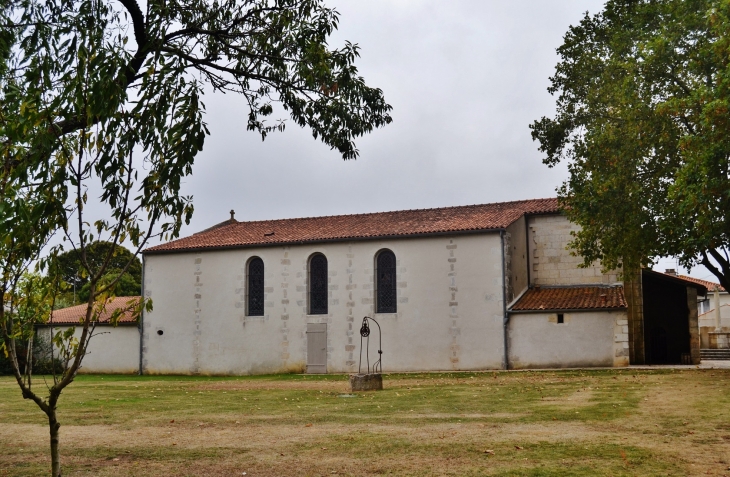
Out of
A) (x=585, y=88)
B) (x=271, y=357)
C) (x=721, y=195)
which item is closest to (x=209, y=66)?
(x=721, y=195)

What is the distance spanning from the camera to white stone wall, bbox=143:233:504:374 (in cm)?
2991

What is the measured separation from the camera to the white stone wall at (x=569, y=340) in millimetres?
27891

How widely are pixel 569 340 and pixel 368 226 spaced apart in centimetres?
1012

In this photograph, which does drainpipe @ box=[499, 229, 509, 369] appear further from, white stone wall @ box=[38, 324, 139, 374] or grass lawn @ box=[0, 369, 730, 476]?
white stone wall @ box=[38, 324, 139, 374]

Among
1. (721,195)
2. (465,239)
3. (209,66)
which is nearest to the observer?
(209,66)

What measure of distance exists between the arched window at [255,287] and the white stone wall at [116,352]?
232 inches

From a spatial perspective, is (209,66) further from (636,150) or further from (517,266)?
(517,266)

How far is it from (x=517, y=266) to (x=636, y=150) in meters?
10.5

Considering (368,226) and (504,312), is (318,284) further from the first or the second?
(504,312)

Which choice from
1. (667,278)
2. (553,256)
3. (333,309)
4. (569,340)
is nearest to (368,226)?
(333,309)

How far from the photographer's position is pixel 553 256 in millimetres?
32375

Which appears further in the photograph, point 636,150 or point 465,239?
point 465,239

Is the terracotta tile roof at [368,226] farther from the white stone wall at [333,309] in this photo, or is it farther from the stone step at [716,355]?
the stone step at [716,355]

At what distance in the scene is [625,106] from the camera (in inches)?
840
